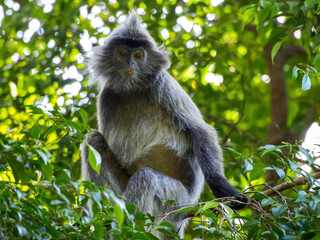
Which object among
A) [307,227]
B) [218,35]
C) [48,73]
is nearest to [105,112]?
[48,73]

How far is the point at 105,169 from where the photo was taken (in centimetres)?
511

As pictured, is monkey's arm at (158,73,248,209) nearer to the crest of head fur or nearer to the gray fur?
the gray fur

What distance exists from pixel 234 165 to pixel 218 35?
2.01 m

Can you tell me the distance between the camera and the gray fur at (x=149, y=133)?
16.2ft

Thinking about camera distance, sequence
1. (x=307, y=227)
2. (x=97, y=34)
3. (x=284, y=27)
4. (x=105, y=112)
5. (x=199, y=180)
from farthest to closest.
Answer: (x=97, y=34) < (x=105, y=112) < (x=199, y=180) < (x=284, y=27) < (x=307, y=227)

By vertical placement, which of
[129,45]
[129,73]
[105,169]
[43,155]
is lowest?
[105,169]

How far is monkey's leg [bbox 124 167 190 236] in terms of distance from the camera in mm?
4637

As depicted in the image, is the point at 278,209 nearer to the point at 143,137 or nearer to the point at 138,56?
the point at 143,137

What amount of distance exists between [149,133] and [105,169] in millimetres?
673

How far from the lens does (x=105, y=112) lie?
5.72 meters

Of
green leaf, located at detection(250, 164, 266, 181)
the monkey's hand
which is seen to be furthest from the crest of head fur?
green leaf, located at detection(250, 164, 266, 181)

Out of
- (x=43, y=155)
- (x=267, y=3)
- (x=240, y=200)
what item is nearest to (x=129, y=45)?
(x=267, y=3)

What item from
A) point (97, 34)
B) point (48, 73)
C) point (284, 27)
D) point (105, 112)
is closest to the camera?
point (284, 27)

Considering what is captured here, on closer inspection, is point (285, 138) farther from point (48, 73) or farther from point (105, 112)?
point (48, 73)
